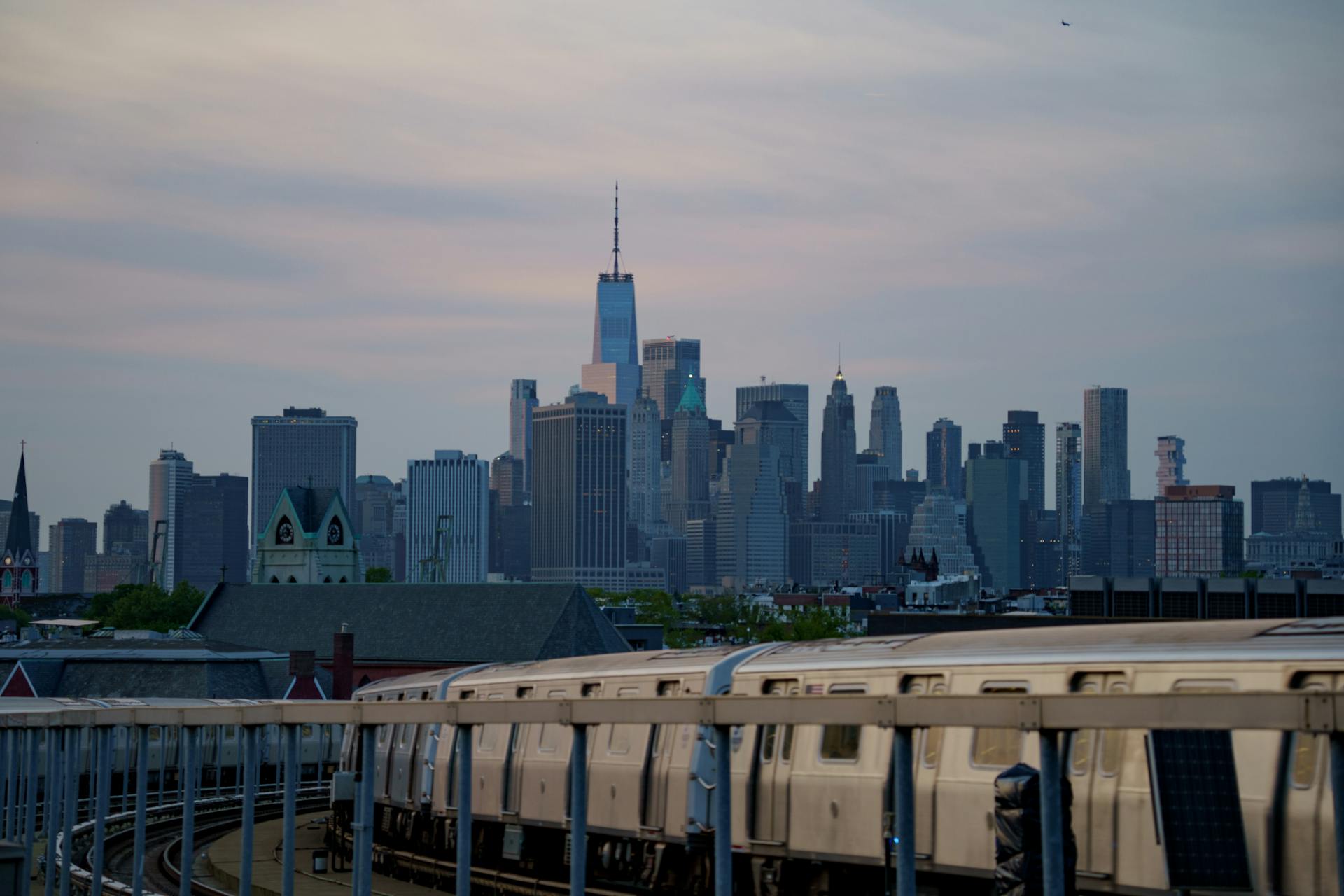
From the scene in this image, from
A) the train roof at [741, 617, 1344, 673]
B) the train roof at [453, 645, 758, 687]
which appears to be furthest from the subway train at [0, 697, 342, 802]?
the train roof at [741, 617, 1344, 673]

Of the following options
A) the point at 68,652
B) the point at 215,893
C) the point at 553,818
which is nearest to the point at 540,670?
the point at 553,818

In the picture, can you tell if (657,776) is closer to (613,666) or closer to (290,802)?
(613,666)

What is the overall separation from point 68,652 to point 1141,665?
93.2 metres

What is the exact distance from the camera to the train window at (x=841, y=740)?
2514 centimetres

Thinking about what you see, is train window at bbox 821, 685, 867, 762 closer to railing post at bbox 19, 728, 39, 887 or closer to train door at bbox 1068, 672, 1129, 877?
train door at bbox 1068, 672, 1129, 877

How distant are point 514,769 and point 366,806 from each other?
9.76 m

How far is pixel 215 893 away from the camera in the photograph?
36.1m

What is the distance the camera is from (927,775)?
23938 millimetres

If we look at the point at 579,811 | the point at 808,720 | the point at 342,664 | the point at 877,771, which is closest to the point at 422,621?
the point at 342,664

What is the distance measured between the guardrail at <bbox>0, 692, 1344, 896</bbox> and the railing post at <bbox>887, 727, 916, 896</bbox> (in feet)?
0.05

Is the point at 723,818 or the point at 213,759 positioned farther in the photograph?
the point at 213,759

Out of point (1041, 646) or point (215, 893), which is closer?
point (1041, 646)

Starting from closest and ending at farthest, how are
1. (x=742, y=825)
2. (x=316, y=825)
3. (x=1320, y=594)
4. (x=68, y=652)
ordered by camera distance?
(x=742, y=825) → (x=316, y=825) → (x=68, y=652) → (x=1320, y=594)

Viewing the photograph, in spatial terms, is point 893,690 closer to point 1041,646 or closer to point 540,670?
point 1041,646
